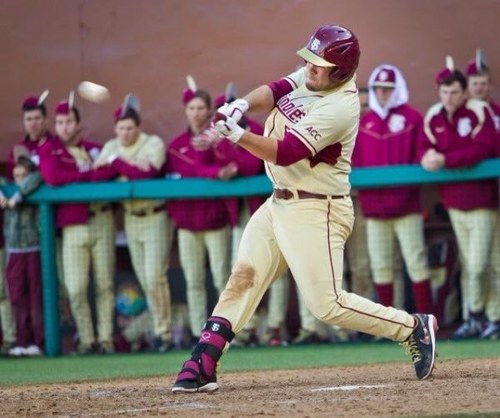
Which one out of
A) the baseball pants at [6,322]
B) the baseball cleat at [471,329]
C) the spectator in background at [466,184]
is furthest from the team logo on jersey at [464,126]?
the baseball pants at [6,322]

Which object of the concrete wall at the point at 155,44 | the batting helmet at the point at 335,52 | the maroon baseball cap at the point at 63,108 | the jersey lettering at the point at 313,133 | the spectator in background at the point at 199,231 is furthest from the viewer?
the concrete wall at the point at 155,44

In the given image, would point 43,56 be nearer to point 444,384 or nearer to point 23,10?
point 23,10

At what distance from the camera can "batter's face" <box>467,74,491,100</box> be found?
880cm

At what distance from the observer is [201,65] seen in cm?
984

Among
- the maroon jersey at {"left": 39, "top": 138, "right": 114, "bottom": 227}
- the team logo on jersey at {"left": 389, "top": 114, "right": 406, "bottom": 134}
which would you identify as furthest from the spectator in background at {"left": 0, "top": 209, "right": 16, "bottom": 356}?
the team logo on jersey at {"left": 389, "top": 114, "right": 406, "bottom": 134}

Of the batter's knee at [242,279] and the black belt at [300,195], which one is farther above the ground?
the black belt at [300,195]

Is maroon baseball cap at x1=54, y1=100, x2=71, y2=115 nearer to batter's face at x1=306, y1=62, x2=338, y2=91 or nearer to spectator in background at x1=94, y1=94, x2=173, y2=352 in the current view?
spectator in background at x1=94, y1=94, x2=173, y2=352

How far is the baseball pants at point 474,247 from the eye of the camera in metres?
8.48

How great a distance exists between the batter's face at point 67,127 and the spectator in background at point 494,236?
2.85 m

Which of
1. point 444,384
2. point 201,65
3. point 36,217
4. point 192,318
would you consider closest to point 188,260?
point 192,318

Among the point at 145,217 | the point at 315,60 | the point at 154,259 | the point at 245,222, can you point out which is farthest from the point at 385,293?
the point at 315,60

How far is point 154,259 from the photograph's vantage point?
8.89 m

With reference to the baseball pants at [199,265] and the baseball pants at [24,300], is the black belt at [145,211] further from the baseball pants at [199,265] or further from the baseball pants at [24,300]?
the baseball pants at [24,300]

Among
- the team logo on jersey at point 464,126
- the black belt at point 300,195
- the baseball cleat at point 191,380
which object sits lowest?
the baseball cleat at point 191,380
